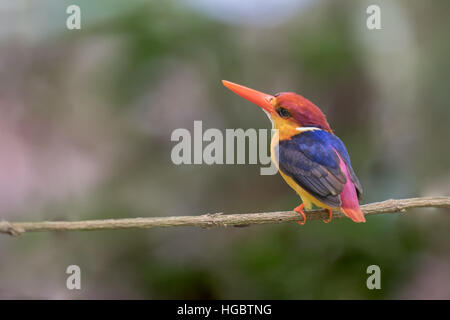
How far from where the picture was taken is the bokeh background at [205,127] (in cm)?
190

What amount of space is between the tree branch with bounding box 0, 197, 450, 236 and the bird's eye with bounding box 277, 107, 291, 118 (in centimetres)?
29

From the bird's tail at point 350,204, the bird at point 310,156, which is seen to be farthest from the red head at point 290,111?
the bird's tail at point 350,204

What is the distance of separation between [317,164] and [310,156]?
37 mm

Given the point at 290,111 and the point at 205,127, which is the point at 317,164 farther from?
the point at 205,127

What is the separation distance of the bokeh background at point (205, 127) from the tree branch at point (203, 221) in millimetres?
623

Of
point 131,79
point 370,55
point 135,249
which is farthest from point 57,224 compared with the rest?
point 370,55

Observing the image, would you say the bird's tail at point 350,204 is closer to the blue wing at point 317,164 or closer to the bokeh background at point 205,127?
the blue wing at point 317,164

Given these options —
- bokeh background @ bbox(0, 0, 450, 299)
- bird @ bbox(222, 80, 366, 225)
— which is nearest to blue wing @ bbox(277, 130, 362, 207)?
bird @ bbox(222, 80, 366, 225)

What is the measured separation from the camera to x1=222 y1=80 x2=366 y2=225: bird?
124 centimetres

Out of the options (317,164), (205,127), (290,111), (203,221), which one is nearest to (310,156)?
(317,164)

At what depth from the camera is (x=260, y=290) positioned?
1924mm

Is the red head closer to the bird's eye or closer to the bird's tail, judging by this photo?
the bird's eye
